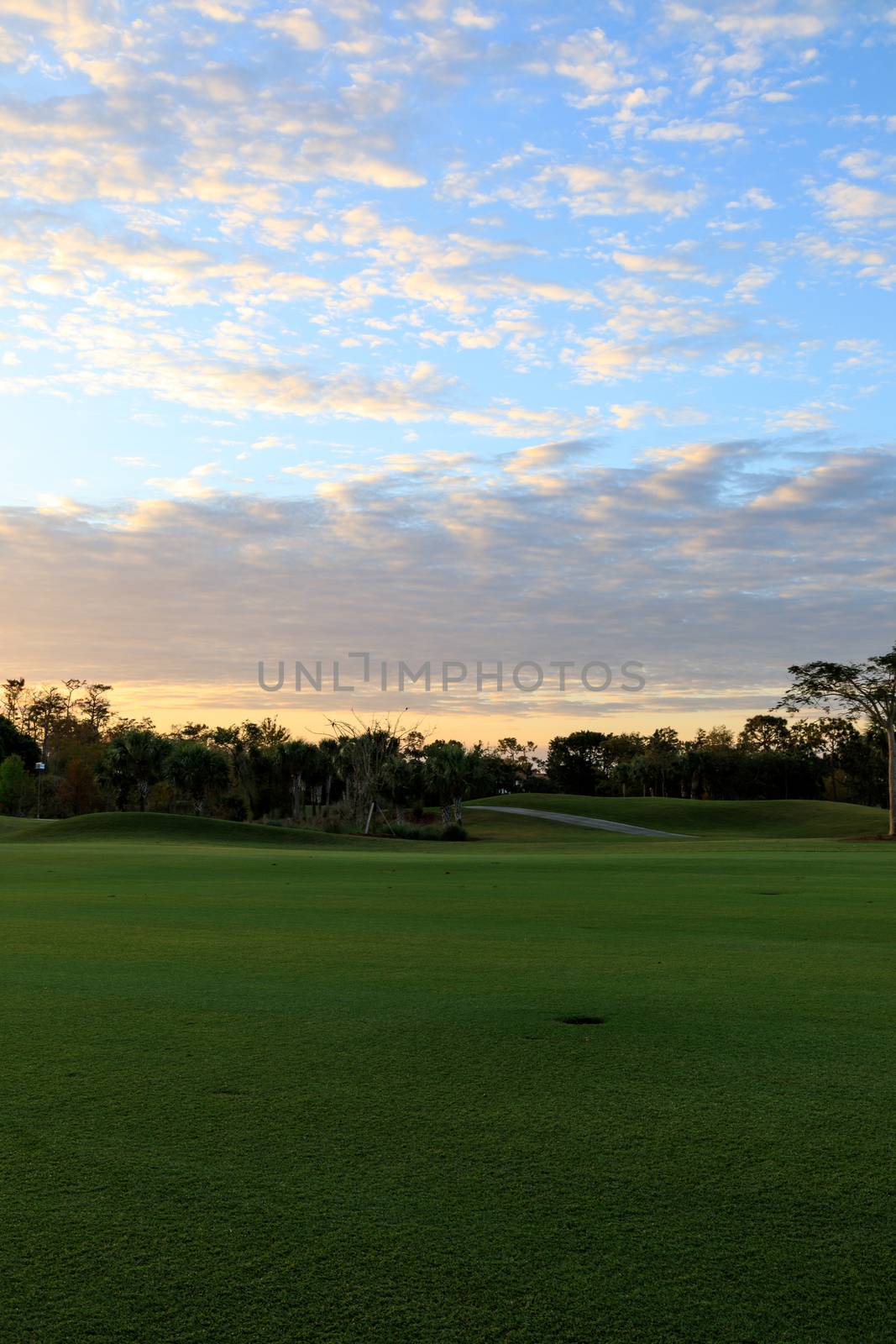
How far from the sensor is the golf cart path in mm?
66025

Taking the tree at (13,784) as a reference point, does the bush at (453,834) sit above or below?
below

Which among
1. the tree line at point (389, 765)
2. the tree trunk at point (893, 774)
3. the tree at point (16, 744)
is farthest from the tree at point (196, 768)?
the tree trunk at point (893, 774)

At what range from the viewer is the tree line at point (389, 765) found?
2389 inches

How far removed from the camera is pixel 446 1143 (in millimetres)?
4066

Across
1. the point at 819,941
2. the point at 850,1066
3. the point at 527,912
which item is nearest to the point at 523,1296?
the point at 850,1066

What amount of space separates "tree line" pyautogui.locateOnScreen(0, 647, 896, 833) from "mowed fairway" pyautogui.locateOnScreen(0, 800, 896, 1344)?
45743 mm

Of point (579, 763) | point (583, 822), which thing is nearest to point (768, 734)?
point (579, 763)

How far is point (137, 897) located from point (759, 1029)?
35.0 feet

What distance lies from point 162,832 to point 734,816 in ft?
148

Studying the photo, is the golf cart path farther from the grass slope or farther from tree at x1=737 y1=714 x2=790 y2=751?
tree at x1=737 y1=714 x2=790 y2=751

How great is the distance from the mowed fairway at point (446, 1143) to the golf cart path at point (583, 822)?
55514 mm

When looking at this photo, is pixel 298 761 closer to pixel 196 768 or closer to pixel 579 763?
pixel 196 768

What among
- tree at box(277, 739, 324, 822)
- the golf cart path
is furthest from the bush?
tree at box(277, 739, 324, 822)

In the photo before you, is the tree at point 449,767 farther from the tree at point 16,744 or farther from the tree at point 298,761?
the tree at point 16,744
